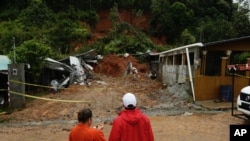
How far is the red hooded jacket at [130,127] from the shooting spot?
4.59 metres

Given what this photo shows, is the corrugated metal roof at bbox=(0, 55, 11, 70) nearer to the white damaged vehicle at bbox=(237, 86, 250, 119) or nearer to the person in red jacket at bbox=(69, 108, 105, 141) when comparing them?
the white damaged vehicle at bbox=(237, 86, 250, 119)

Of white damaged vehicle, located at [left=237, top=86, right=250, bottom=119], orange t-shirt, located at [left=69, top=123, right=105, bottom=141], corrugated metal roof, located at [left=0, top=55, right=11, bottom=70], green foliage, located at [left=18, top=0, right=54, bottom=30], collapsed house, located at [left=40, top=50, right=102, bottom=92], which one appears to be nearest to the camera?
orange t-shirt, located at [left=69, top=123, right=105, bottom=141]

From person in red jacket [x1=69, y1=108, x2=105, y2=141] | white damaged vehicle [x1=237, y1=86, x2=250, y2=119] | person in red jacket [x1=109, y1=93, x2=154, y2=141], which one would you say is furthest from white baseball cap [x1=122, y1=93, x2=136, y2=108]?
white damaged vehicle [x1=237, y1=86, x2=250, y2=119]

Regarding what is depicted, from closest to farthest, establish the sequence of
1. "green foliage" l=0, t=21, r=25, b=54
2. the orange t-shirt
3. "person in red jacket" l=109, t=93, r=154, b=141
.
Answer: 1. the orange t-shirt
2. "person in red jacket" l=109, t=93, r=154, b=141
3. "green foliage" l=0, t=21, r=25, b=54

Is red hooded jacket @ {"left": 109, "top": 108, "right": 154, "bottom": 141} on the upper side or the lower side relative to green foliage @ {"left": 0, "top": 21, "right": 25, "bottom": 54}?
lower

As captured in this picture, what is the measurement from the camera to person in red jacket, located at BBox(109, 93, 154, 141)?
4590 millimetres

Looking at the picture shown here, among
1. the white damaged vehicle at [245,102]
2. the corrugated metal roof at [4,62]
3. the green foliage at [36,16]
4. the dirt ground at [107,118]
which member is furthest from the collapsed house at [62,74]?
the green foliage at [36,16]

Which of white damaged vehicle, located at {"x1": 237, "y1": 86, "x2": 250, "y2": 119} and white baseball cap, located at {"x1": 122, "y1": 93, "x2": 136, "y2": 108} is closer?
white baseball cap, located at {"x1": 122, "y1": 93, "x2": 136, "y2": 108}

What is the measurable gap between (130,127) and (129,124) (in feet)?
0.13

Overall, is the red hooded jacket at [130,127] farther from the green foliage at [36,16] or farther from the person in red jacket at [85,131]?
the green foliage at [36,16]

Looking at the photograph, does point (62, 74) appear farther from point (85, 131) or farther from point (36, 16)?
point (36, 16)

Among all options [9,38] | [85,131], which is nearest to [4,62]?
[9,38]

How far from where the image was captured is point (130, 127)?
4.59 meters

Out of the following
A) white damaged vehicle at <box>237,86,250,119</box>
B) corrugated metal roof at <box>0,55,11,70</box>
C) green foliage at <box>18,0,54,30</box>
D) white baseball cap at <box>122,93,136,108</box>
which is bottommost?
white damaged vehicle at <box>237,86,250,119</box>
